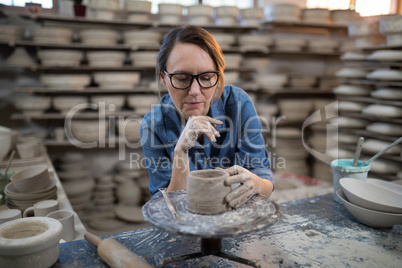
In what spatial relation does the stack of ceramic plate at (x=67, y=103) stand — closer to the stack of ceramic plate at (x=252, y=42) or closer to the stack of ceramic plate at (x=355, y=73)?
the stack of ceramic plate at (x=252, y=42)

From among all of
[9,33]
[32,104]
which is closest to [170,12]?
[9,33]

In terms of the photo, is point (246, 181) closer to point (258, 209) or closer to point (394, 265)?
point (258, 209)

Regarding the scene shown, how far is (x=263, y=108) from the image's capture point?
4.86 metres

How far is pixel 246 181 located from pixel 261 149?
25.0 inches

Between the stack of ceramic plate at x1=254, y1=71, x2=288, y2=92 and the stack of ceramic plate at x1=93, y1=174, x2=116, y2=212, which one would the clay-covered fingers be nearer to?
the stack of ceramic plate at x1=93, y1=174, x2=116, y2=212

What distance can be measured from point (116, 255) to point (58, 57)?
133 inches

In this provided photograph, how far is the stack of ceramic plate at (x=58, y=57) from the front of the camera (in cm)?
378

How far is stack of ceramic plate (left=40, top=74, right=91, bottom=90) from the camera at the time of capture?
381 centimetres

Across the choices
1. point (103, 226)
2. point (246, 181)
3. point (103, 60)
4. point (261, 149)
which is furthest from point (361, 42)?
point (103, 226)

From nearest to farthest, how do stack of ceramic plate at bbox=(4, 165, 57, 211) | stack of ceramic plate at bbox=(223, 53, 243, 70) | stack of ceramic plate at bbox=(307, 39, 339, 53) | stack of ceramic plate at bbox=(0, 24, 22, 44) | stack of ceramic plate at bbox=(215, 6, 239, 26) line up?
stack of ceramic plate at bbox=(4, 165, 57, 211) < stack of ceramic plate at bbox=(0, 24, 22, 44) < stack of ceramic plate at bbox=(223, 53, 243, 70) < stack of ceramic plate at bbox=(215, 6, 239, 26) < stack of ceramic plate at bbox=(307, 39, 339, 53)

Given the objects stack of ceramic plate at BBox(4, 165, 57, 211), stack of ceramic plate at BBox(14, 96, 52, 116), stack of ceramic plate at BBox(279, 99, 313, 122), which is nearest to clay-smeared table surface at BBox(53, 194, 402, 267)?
stack of ceramic plate at BBox(4, 165, 57, 211)

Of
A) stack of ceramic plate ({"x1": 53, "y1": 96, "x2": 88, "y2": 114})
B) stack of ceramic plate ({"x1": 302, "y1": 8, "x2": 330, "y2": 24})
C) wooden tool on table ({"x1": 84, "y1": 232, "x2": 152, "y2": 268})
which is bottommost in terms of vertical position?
wooden tool on table ({"x1": 84, "y1": 232, "x2": 152, "y2": 268})

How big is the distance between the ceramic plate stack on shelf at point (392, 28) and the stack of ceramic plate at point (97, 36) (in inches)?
125

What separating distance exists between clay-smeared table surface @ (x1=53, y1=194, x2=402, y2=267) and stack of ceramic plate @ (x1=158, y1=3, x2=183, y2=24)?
354cm
